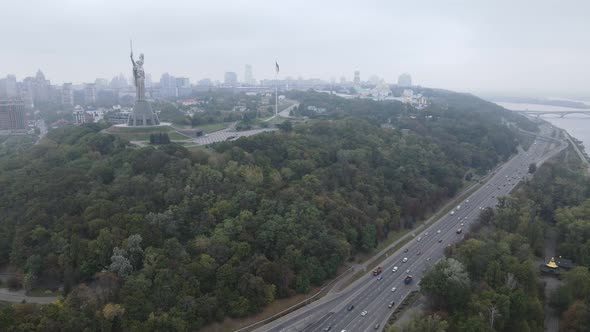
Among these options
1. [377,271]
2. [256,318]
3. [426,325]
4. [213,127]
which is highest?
[213,127]

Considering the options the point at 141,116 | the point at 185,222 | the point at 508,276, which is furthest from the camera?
the point at 141,116

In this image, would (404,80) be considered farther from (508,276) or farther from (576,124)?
(508,276)

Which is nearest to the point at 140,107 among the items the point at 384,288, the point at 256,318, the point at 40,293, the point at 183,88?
the point at 40,293

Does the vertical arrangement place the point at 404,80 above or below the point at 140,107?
above

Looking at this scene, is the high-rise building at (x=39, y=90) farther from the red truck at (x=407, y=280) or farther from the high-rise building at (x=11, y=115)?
the red truck at (x=407, y=280)

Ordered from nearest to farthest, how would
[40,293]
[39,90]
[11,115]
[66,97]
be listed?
[40,293]
[11,115]
[66,97]
[39,90]

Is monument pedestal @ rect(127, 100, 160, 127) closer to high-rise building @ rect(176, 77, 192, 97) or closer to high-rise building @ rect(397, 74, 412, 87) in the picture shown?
high-rise building @ rect(176, 77, 192, 97)
